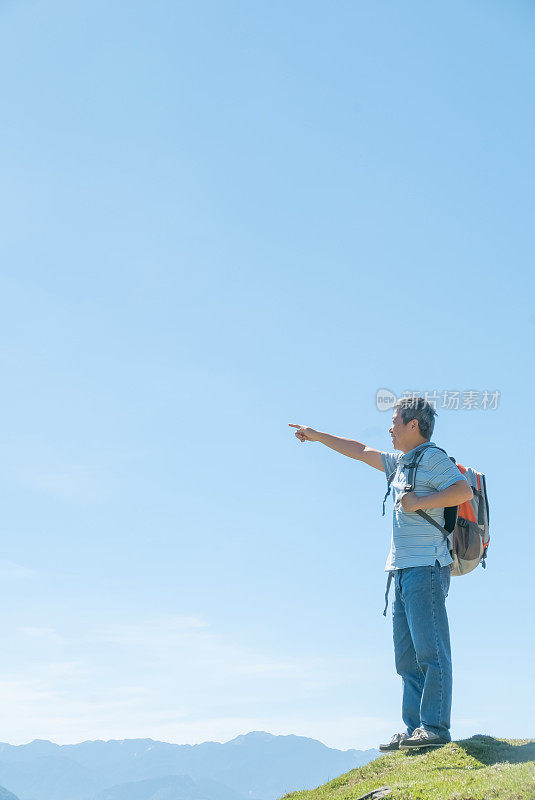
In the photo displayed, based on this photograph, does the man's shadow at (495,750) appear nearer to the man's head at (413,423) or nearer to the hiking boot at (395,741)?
the hiking boot at (395,741)

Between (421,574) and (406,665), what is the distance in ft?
4.57

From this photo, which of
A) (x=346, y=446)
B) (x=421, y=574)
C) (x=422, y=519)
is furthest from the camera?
(x=346, y=446)

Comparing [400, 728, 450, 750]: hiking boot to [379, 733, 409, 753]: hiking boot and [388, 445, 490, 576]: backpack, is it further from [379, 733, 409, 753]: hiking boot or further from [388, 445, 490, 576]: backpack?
[388, 445, 490, 576]: backpack

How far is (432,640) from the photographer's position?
934 centimetres

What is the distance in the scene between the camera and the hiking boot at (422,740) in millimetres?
9281

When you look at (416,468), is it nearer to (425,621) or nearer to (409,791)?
(425,621)

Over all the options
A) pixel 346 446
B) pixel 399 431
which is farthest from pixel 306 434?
pixel 399 431

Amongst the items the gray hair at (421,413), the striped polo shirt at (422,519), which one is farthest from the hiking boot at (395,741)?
the gray hair at (421,413)

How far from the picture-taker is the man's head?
1012cm

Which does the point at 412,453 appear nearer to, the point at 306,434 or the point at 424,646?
the point at 306,434

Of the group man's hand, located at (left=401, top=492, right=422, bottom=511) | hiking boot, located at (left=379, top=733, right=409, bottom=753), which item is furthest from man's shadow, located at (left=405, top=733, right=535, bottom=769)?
man's hand, located at (left=401, top=492, right=422, bottom=511)

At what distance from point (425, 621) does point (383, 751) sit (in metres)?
2.16

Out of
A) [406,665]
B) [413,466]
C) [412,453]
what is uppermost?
[412,453]

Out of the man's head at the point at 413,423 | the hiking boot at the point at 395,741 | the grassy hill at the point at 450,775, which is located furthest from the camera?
the man's head at the point at 413,423
